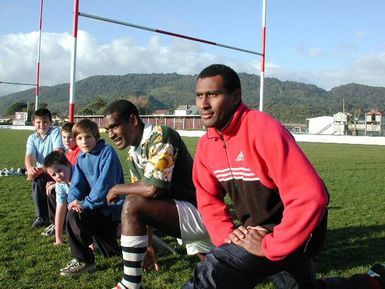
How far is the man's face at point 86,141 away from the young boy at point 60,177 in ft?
2.32

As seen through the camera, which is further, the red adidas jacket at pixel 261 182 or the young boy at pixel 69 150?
the young boy at pixel 69 150

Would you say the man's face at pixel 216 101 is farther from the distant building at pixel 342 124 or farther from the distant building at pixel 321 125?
the distant building at pixel 321 125

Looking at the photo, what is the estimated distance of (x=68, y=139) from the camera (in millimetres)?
5914

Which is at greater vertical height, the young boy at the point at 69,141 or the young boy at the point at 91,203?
the young boy at the point at 69,141

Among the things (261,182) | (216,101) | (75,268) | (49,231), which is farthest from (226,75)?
(49,231)

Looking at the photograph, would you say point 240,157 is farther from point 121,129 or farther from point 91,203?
point 91,203

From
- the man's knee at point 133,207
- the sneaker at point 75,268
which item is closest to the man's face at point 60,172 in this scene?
the sneaker at point 75,268

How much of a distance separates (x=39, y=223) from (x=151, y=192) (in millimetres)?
3398

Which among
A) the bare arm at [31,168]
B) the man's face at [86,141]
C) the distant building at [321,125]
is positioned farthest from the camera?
the distant building at [321,125]

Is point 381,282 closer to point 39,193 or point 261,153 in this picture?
point 261,153

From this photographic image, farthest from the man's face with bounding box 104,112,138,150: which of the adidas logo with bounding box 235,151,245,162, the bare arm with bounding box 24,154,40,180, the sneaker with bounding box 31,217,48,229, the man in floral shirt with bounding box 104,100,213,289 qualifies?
the sneaker with bounding box 31,217,48,229

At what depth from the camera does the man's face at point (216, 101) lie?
8.63 ft

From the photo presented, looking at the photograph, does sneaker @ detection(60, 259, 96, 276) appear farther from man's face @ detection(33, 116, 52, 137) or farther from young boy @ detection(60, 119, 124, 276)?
man's face @ detection(33, 116, 52, 137)

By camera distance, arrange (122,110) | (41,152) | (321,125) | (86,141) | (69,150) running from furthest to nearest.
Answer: (321,125) < (41,152) < (69,150) < (86,141) < (122,110)
